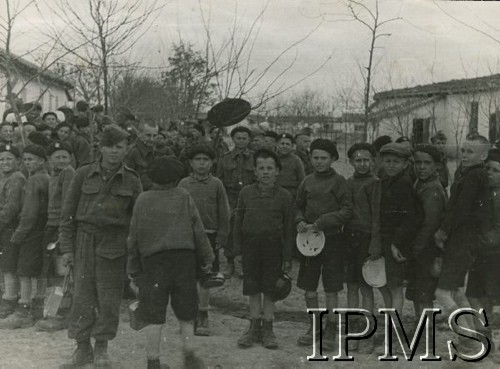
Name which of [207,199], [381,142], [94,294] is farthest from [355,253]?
[94,294]

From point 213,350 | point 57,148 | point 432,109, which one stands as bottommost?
point 213,350

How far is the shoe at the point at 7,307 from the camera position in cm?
556

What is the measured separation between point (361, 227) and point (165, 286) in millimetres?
1709

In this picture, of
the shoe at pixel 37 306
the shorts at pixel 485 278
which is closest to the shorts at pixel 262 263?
the shorts at pixel 485 278

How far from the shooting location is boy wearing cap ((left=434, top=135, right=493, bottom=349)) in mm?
4574

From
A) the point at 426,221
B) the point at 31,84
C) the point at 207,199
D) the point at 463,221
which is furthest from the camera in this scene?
the point at 31,84

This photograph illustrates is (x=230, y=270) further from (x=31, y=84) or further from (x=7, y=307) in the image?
(x=31, y=84)

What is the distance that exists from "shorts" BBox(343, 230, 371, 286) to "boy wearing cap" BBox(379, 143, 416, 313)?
172 mm

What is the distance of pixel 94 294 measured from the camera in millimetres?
4500

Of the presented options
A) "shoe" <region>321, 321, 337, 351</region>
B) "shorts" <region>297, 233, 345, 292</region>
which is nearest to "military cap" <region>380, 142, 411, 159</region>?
"shorts" <region>297, 233, 345, 292</region>

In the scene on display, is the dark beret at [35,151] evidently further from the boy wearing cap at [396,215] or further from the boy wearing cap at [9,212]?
the boy wearing cap at [396,215]

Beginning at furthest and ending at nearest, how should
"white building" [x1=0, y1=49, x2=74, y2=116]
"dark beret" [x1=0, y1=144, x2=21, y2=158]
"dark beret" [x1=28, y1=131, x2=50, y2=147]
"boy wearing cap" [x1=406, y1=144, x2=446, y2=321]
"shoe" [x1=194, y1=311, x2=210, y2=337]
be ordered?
1. "white building" [x1=0, y1=49, x2=74, y2=116]
2. "dark beret" [x1=28, y1=131, x2=50, y2=147]
3. "dark beret" [x1=0, y1=144, x2=21, y2=158]
4. "shoe" [x1=194, y1=311, x2=210, y2=337]
5. "boy wearing cap" [x1=406, y1=144, x2=446, y2=321]

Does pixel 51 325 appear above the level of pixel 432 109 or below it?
below

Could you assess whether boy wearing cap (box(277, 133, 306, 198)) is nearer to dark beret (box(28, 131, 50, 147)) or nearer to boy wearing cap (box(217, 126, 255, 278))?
boy wearing cap (box(217, 126, 255, 278))
